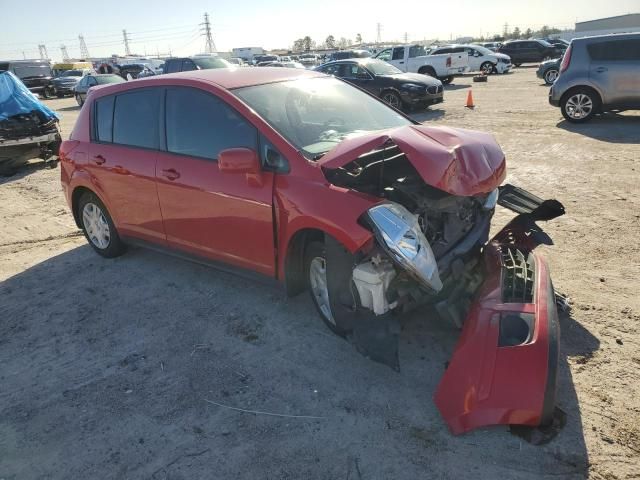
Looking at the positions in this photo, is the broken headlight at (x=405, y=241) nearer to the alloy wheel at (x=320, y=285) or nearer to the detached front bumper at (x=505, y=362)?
the detached front bumper at (x=505, y=362)

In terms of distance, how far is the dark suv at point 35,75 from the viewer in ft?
103

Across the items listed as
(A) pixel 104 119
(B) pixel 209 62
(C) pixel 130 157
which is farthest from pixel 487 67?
(C) pixel 130 157

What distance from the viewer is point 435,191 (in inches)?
132

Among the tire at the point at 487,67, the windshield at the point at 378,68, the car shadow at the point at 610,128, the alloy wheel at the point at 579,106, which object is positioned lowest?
the tire at the point at 487,67

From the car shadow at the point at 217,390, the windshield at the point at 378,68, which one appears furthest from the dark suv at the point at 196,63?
the car shadow at the point at 217,390

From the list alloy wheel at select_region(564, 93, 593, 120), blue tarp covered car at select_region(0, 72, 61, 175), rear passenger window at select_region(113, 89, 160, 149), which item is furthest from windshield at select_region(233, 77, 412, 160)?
blue tarp covered car at select_region(0, 72, 61, 175)

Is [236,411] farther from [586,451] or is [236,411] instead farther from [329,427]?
[586,451]

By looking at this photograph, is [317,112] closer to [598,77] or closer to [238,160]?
[238,160]

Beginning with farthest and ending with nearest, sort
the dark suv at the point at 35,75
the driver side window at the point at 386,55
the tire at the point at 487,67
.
A: the dark suv at the point at 35,75 < the tire at the point at 487,67 < the driver side window at the point at 386,55

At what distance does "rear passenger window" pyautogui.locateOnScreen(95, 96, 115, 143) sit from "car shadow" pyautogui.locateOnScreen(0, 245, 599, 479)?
161cm

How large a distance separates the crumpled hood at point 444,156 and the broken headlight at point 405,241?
11.2 inches

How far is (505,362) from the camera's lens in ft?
8.55

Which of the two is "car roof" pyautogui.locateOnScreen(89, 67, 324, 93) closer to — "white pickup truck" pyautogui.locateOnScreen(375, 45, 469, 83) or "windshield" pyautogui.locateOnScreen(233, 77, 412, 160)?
"windshield" pyautogui.locateOnScreen(233, 77, 412, 160)

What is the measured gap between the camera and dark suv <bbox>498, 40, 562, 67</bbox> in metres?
32.8
